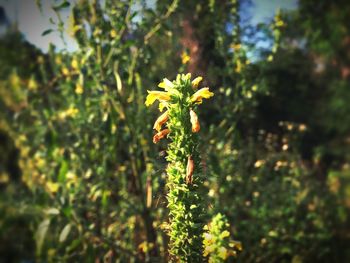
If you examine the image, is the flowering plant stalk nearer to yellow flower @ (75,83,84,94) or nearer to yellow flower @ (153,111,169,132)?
yellow flower @ (153,111,169,132)

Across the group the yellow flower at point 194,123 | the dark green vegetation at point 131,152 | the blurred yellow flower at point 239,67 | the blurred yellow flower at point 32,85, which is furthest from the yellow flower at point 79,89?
the yellow flower at point 194,123

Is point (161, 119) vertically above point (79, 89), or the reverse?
point (79, 89)

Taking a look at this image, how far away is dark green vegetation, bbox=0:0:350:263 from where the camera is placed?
1.75 m

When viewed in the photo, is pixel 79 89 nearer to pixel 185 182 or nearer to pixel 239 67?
pixel 239 67

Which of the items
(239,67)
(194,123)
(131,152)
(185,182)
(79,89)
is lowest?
(185,182)

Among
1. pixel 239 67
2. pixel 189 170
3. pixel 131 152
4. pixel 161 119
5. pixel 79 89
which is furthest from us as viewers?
pixel 239 67

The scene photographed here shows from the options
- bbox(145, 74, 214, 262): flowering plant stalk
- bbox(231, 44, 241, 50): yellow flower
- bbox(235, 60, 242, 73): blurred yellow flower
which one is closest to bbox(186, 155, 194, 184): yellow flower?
bbox(145, 74, 214, 262): flowering plant stalk

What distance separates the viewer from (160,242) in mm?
2189

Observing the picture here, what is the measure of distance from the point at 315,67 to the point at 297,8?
3.43 feet

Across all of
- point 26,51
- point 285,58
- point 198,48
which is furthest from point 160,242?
point 285,58

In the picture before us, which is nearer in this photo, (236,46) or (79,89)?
(79,89)

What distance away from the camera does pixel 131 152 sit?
6.18ft

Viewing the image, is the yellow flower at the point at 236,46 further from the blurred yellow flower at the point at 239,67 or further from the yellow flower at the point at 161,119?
the yellow flower at the point at 161,119

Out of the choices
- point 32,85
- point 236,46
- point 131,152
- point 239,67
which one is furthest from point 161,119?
point 236,46
